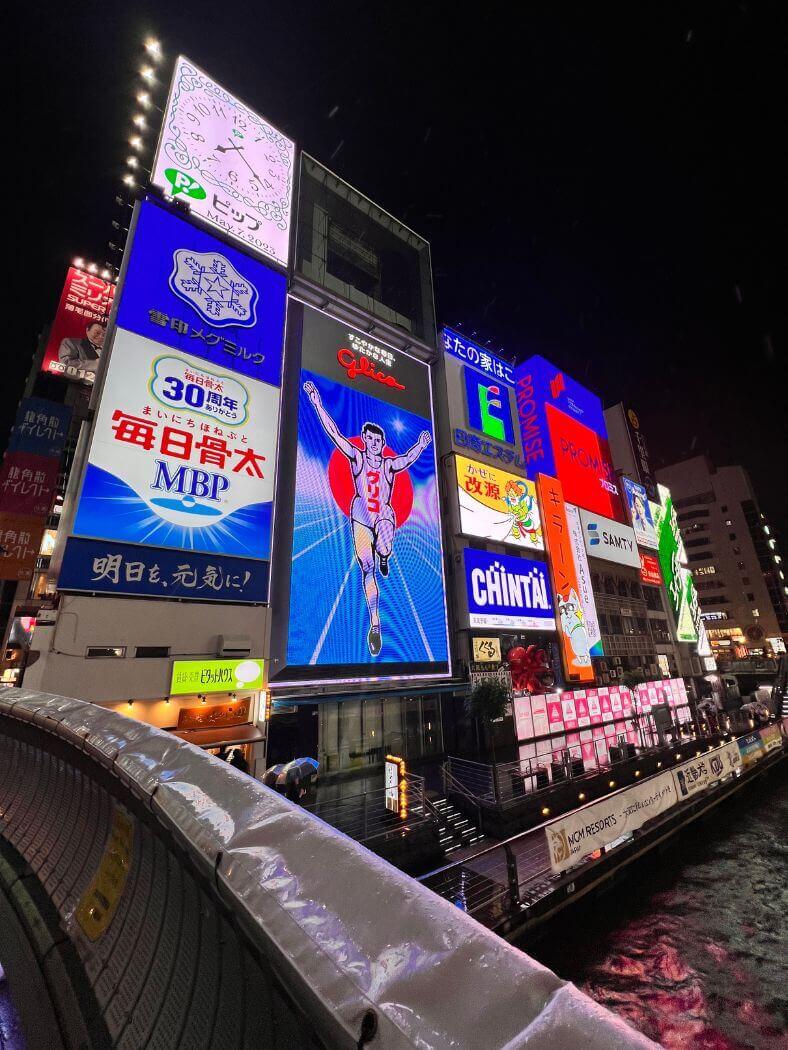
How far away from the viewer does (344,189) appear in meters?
24.2

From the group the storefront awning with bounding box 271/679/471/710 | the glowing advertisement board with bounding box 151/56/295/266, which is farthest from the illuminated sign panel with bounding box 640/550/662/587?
the glowing advertisement board with bounding box 151/56/295/266

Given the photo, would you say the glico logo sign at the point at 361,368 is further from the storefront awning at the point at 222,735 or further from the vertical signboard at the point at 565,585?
the storefront awning at the point at 222,735

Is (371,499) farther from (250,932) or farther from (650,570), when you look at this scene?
(650,570)

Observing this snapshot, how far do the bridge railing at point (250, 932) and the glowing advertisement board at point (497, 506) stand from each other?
19588 mm

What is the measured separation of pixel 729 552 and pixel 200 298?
8946 cm

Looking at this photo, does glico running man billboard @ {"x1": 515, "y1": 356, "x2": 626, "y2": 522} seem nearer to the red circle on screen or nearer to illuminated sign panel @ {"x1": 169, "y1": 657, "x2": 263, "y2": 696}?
the red circle on screen

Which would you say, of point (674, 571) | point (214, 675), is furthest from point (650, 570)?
point (214, 675)

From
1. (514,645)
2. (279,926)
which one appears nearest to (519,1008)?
(279,926)

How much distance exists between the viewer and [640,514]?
3850cm

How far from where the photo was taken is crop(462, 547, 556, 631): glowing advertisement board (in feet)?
66.0

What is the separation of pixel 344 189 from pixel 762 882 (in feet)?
107

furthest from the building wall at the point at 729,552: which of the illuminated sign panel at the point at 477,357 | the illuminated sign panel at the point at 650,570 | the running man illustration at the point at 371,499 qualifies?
the running man illustration at the point at 371,499

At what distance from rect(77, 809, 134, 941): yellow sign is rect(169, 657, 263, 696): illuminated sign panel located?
1048cm

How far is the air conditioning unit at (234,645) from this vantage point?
42.2 ft
